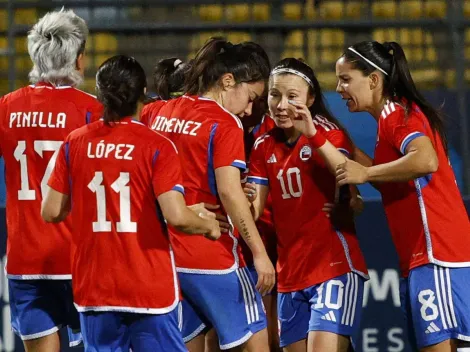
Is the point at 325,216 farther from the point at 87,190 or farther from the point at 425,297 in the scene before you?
the point at 87,190

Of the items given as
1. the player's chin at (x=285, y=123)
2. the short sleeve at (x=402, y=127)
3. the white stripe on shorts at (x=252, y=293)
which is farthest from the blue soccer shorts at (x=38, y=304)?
the short sleeve at (x=402, y=127)

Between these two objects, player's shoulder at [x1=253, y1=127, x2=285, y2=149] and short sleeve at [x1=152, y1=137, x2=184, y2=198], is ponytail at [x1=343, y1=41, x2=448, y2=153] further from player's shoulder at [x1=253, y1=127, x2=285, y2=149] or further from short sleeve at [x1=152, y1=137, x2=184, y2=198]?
short sleeve at [x1=152, y1=137, x2=184, y2=198]

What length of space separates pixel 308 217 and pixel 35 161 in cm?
138

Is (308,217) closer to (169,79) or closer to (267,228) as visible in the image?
(267,228)

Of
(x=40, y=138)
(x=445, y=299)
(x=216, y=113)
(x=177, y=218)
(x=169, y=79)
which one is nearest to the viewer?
(x=177, y=218)

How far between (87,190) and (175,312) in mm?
652

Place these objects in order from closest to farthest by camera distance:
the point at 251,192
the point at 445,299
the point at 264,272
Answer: the point at 445,299, the point at 264,272, the point at 251,192

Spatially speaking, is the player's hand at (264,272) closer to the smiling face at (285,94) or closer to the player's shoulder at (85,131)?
the smiling face at (285,94)

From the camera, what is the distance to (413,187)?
187 inches

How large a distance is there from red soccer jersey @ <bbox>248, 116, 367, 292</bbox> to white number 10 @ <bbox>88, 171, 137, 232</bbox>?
45.9 inches

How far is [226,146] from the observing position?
4.80 metres

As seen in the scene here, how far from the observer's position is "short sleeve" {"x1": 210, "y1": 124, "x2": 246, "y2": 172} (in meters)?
4.79

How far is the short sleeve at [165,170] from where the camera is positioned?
4227 mm

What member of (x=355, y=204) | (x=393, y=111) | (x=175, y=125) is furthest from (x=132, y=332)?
(x=393, y=111)
